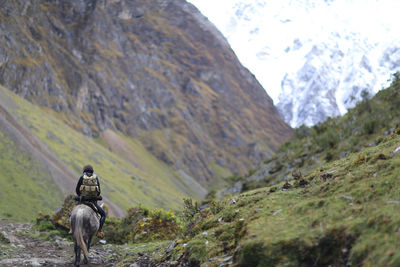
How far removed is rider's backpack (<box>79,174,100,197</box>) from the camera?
12695mm

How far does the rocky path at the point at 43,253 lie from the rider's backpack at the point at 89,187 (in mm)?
2493

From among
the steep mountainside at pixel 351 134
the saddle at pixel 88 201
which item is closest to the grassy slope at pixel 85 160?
the steep mountainside at pixel 351 134

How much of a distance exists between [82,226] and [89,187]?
1448mm

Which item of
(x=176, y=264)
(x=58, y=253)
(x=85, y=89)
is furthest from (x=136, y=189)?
(x=176, y=264)

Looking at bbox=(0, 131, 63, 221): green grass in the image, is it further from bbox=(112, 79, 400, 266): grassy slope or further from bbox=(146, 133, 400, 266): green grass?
bbox=(146, 133, 400, 266): green grass

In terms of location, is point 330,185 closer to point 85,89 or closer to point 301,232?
point 301,232

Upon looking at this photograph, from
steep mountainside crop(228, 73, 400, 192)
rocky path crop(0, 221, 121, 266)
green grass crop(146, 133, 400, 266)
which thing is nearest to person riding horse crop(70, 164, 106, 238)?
rocky path crop(0, 221, 121, 266)

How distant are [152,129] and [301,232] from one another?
7356 inches

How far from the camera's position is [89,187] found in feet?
41.8

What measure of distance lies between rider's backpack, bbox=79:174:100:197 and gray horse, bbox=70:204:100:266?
50cm

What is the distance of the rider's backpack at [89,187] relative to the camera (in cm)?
1270

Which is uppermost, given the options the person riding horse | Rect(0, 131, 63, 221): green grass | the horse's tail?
Rect(0, 131, 63, 221): green grass

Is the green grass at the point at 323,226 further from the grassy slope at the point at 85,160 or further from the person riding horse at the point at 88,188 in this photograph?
the grassy slope at the point at 85,160

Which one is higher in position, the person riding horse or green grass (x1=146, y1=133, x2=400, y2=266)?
the person riding horse
